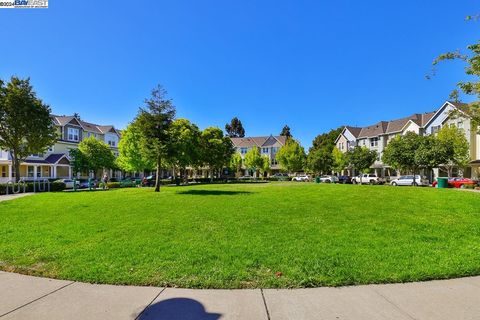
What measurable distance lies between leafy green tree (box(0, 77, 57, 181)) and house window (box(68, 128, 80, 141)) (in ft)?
76.3

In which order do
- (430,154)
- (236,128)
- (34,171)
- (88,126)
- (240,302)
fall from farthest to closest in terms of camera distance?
(236,128)
(88,126)
(34,171)
(430,154)
(240,302)

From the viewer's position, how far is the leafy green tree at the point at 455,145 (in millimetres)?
37938

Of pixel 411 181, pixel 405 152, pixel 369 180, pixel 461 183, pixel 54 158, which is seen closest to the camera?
pixel 461 183

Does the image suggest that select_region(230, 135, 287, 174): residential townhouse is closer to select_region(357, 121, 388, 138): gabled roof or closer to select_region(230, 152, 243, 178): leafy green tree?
select_region(230, 152, 243, 178): leafy green tree

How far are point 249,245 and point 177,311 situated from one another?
306cm

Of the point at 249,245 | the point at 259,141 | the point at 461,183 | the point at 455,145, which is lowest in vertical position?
the point at 461,183

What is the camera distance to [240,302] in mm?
4273

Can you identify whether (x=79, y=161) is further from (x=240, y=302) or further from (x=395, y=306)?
(x=395, y=306)

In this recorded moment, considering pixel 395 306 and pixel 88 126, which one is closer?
pixel 395 306

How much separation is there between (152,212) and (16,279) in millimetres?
6251

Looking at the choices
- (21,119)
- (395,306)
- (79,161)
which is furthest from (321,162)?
(395,306)

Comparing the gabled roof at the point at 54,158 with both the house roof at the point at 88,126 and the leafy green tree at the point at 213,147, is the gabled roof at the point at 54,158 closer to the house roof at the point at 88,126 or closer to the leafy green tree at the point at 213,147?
the house roof at the point at 88,126

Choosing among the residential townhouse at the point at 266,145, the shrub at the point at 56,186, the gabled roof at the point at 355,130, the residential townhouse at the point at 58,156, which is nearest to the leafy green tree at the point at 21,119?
the shrub at the point at 56,186

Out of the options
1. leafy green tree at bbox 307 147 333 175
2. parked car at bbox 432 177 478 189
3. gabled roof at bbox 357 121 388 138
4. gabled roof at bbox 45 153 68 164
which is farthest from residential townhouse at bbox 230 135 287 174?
parked car at bbox 432 177 478 189
